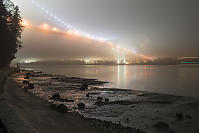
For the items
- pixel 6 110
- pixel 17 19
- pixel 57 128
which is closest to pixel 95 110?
pixel 57 128

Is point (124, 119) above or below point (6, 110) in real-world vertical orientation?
below

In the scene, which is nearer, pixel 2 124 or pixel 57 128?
pixel 2 124

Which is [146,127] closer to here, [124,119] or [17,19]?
[124,119]

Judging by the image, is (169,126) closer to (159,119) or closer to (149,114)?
(159,119)

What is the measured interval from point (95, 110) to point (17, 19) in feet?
169

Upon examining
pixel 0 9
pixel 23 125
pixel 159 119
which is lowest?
pixel 159 119

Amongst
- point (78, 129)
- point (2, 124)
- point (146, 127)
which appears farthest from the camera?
point (146, 127)

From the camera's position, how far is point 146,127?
1407cm

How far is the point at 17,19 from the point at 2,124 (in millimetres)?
59034

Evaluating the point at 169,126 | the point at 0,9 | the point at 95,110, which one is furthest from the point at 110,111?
the point at 0,9

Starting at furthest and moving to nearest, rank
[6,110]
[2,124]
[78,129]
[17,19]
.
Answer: [17,19] < [78,129] < [6,110] < [2,124]

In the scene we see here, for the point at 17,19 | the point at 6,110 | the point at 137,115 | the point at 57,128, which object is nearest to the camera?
the point at 6,110

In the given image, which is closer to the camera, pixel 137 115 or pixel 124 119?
pixel 124 119

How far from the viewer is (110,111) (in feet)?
61.2
